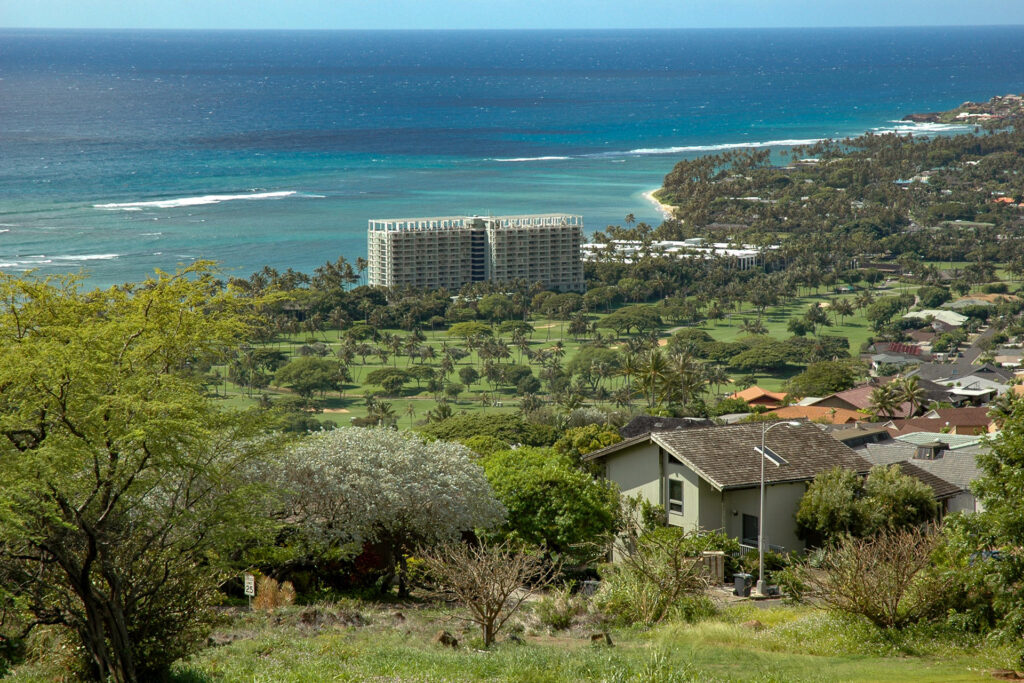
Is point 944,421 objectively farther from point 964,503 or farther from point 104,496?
point 104,496

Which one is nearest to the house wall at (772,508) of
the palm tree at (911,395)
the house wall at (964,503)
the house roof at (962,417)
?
the house wall at (964,503)

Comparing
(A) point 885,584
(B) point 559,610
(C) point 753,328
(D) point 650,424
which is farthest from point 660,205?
(A) point 885,584

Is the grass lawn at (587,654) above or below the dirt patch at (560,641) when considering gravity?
above

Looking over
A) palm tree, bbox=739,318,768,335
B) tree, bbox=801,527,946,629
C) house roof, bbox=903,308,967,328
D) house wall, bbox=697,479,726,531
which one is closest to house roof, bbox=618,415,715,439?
house wall, bbox=697,479,726,531

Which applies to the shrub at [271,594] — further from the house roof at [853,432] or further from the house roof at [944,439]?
the house roof at [944,439]

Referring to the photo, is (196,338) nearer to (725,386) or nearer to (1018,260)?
(725,386)

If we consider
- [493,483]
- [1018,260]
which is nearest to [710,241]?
[1018,260]

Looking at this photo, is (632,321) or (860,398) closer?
(860,398)

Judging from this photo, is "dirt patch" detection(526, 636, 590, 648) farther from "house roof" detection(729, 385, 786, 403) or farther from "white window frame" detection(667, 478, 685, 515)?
"house roof" detection(729, 385, 786, 403)
